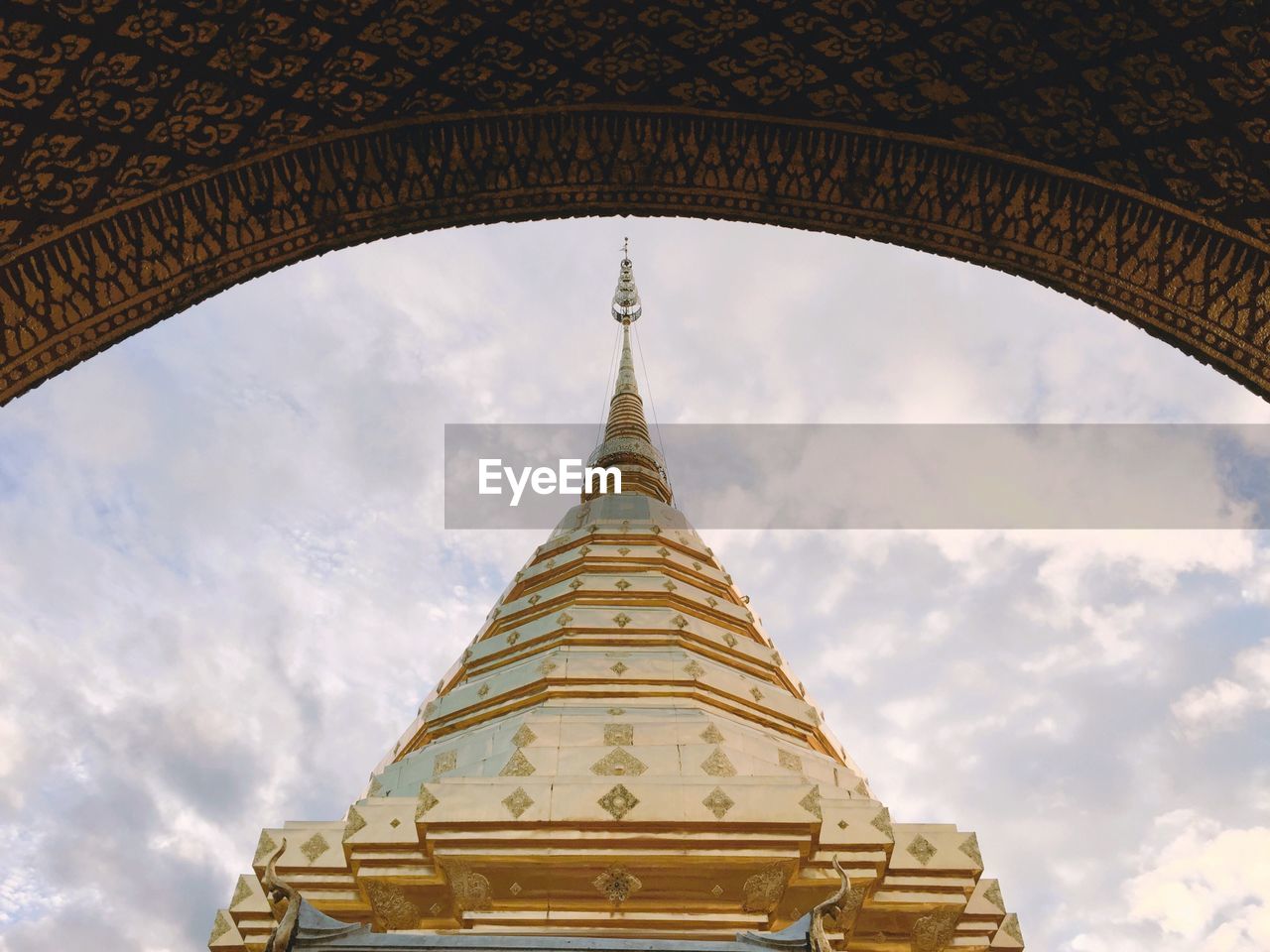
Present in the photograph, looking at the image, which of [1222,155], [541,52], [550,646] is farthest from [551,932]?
[1222,155]

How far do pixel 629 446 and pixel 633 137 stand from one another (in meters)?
12.4

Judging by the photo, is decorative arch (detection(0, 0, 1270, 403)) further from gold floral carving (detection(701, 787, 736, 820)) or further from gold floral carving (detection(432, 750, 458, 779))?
gold floral carving (detection(432, 750, 458, 779))

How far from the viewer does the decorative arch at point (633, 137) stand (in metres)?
3.69

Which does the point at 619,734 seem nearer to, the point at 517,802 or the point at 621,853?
the point at 517,802

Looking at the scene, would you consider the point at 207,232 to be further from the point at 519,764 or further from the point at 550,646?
the point at 550,646

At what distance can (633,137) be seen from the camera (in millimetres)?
4320

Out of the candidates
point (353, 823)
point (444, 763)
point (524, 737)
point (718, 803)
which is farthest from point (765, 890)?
point (444, 763)

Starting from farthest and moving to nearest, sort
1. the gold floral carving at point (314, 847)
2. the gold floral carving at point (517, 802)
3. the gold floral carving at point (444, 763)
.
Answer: the gold floral carving at point (444, 763) → the gold floral carving at point (314, 847) → the gold floral carving at point (517, 802)

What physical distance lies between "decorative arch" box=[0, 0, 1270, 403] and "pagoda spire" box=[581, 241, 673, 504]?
11.2 meters

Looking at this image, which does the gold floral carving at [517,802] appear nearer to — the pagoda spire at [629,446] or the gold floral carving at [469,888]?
the gold floral carving at [469,888]

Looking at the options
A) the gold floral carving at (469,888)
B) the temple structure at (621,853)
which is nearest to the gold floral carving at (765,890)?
the temple structure at (621,853)

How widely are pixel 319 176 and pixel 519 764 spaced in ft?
15.1

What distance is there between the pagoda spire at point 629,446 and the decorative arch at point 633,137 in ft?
36.8

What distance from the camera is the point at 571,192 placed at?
4.45 meters
